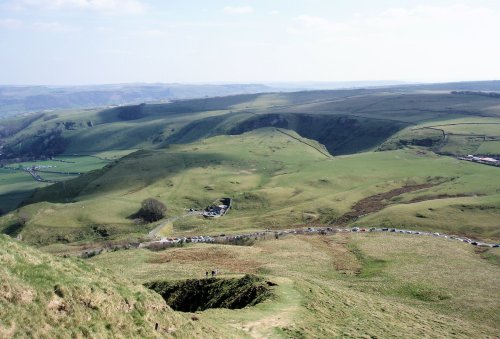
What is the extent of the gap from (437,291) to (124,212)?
441ft

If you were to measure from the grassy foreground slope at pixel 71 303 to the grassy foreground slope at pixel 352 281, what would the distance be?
24.2 ft

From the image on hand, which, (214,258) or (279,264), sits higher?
(279,264)

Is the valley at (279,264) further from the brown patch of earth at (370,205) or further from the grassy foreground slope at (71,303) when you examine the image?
the brown patch of earth at (370,205)

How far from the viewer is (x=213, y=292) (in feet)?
185

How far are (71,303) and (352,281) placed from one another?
57041 mm

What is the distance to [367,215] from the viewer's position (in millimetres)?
158500

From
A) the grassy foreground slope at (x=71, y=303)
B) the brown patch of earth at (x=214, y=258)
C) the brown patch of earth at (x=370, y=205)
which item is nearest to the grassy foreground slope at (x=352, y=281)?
the brown patch of earth at (x=214, y=258)

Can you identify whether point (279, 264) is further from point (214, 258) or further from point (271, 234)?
point (271, 234)

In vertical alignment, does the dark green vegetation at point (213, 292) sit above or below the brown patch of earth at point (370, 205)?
above

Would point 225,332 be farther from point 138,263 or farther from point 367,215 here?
point 367,215

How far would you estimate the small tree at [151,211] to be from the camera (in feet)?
568

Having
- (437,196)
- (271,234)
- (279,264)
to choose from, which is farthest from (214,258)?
(437,196)

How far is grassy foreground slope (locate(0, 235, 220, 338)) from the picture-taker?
26.7 metres

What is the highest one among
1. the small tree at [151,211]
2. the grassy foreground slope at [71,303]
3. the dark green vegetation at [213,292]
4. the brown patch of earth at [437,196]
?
the grassy foreground slope at [71,303]
